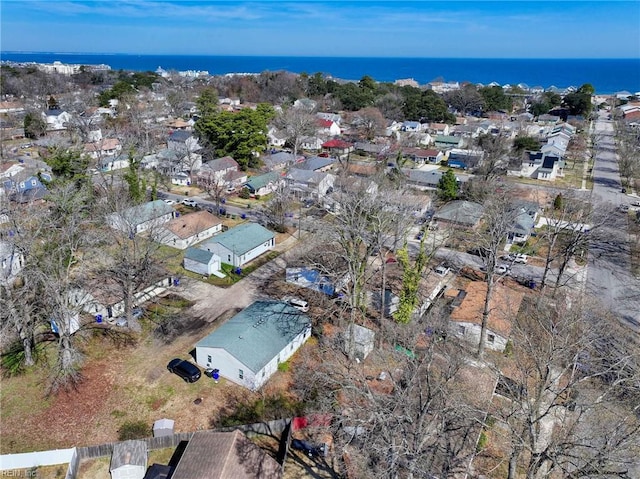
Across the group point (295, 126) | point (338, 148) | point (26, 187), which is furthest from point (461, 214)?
point (26, 187)

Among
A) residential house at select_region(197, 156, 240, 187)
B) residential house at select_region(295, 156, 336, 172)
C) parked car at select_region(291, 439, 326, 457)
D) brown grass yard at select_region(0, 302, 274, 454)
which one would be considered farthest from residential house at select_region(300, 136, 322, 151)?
parked car at select_region(291, 439, 326, 457)

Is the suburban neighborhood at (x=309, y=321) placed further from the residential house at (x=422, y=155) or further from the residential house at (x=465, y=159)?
the residential house at (x=422, y=155)

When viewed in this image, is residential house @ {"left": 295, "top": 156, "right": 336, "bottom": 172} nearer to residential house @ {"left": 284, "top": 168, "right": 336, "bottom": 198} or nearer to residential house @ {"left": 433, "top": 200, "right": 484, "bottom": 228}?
residential house @ {"left": 284, "top": 168, "right": 336, "bottom": 198}

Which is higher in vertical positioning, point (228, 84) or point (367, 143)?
point (228, 84)

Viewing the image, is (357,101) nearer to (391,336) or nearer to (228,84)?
(228,84)

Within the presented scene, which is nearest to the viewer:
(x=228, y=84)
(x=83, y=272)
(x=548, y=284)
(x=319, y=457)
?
(x=319, y=457)

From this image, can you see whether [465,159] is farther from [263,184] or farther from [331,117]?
[331,117]

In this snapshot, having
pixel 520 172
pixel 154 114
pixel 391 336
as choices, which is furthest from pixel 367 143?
pixel 391 336

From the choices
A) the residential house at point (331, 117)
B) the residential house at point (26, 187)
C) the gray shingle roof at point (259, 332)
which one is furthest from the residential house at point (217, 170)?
the residential house at point (331, 117)
